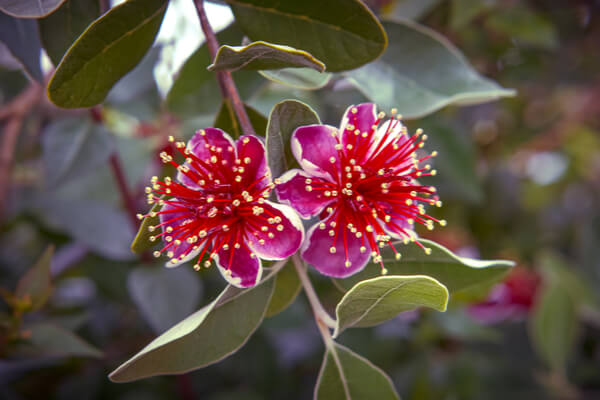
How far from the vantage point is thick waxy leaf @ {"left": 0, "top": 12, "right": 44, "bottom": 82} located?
0.77m

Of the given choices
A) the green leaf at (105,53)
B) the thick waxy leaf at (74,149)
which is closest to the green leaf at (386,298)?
the green leaf at (105,53)

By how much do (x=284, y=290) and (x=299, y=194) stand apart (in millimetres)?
166

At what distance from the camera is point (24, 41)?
2.54 ft

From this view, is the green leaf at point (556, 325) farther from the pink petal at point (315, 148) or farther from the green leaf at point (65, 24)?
the green leaf at point (65, 24)

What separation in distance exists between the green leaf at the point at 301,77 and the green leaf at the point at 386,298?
0.97 ft

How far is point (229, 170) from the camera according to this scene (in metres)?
0.72

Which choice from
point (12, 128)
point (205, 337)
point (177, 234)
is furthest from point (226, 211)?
point (12, 128)

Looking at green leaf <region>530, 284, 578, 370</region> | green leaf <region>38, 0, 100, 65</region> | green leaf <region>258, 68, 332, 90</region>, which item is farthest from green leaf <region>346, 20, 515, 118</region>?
green leaf <region>530, 284, 578, 370</region>

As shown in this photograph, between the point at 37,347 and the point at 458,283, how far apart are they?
765 mm

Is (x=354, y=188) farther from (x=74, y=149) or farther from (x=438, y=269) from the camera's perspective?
(x=74, y=149)

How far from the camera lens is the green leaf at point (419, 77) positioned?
809 mm

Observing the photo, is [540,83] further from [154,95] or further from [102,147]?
[102,147]

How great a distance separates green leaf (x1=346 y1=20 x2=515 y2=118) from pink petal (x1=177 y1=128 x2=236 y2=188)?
23cm

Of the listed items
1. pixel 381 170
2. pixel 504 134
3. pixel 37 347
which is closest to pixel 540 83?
pixel 504 134
